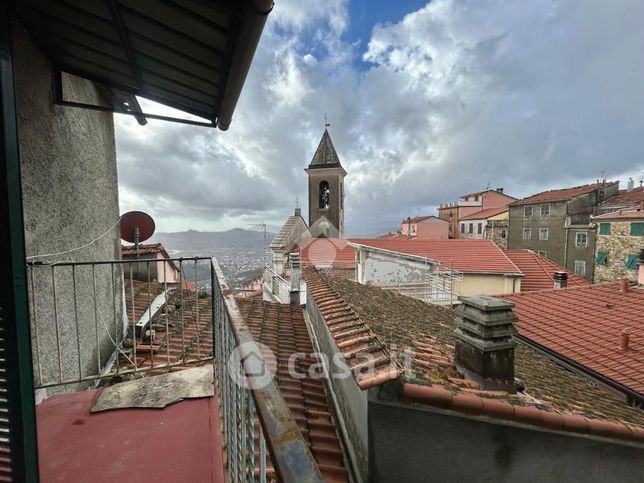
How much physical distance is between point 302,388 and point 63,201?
10.2 feet

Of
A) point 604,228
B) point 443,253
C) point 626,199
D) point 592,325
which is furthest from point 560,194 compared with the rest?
point 592,325

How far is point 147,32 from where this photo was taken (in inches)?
90.0

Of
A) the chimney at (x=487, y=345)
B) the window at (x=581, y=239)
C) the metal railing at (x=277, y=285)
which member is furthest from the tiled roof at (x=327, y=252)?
the window at (x=581, y=239)

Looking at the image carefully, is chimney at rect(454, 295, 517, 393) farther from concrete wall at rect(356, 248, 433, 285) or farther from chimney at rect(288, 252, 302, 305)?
concrete wall at rect(356, 248, 433, 285)

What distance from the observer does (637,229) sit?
19.8 meters

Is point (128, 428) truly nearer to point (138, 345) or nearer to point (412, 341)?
point (138, 345)

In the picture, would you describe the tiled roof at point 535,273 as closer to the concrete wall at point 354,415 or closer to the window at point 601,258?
the window at point 601,258

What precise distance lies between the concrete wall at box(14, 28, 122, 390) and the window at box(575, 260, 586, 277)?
101ft

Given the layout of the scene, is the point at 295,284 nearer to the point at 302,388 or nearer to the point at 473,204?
the point at 302,388

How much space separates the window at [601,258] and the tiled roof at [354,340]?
26.5m

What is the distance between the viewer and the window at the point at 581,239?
2388cm

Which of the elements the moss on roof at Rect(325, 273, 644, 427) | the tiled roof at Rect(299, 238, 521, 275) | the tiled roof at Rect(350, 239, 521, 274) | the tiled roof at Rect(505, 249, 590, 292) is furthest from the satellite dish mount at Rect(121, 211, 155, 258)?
the tiled roof at Rect(505, 249, 590, 292)

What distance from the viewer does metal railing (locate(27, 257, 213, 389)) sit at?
246cm

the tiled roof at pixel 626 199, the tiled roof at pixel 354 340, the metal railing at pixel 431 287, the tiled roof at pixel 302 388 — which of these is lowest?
the metal railing at pixel 431 287
